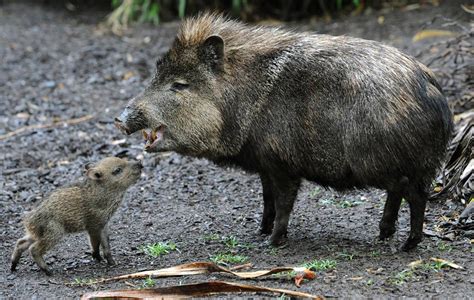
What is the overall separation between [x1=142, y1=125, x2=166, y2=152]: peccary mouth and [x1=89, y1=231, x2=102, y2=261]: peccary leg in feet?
2.46

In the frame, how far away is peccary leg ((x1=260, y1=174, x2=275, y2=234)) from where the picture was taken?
7.02 m

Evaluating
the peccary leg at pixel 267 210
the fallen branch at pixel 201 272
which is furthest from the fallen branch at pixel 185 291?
the peccary leg at pixel 267 210

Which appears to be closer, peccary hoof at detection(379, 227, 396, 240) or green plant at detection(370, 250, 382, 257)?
green plant at detection(370, 250, 382, 257)

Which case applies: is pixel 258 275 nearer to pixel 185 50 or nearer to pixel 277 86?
pixel 277 86

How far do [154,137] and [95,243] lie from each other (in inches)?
36.1

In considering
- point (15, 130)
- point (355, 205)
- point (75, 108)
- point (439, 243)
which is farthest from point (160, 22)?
point (439, 243)

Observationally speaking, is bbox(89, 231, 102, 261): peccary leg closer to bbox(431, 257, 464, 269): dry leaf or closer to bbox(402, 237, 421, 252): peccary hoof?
bbox(402, 237, 421, 252): peccary hoof

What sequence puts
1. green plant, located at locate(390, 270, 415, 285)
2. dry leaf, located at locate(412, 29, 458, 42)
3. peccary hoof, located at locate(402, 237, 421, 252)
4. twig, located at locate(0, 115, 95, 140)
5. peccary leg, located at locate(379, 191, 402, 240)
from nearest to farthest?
green plant, located at locate(390, 270, 415, 285) < peccary hoof, located at locate(402, 237, 421, 252) < peccary leg, located at locate(379, 191, 402, 240) < twig, located at locate(0, 115, 95, 140) < dry leaf, located at locate(412, 29, 458, 42)

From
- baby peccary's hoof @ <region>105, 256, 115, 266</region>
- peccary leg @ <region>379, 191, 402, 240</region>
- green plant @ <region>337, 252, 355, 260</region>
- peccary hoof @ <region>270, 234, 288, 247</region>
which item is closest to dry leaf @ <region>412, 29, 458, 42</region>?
peccary leg @ <region>379, 191, 402, 240</region>

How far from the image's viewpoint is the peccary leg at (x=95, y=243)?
6.62m

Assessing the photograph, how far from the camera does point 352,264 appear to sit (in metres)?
6.07

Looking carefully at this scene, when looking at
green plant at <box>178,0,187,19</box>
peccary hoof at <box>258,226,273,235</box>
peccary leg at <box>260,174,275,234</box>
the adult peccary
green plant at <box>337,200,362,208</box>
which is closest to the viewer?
the adult peccary

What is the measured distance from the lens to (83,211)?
21.5 feet

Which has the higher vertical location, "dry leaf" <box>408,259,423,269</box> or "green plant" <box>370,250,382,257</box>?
"dry leaf" <box>408,259,423,269</box>
